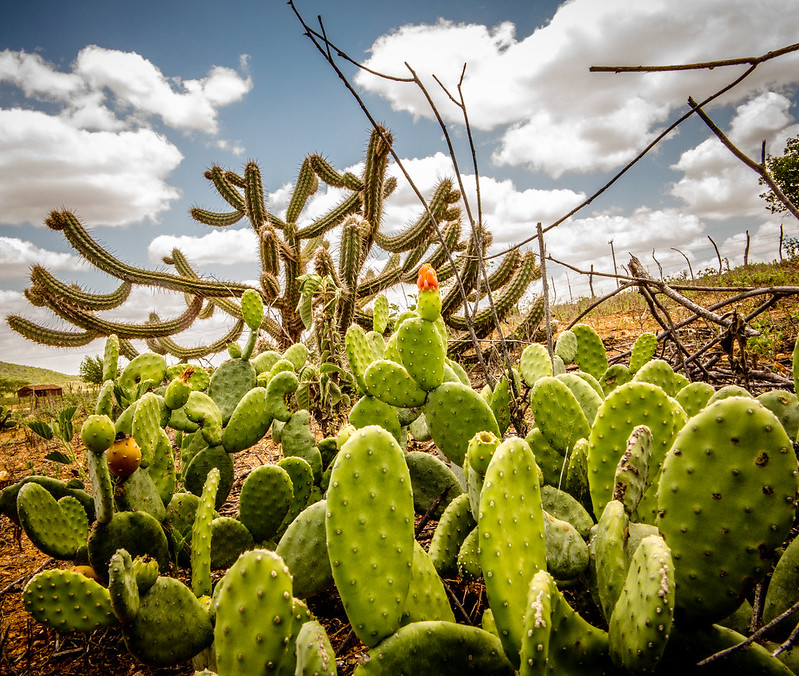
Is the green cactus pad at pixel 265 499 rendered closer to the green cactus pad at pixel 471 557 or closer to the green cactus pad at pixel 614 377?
the green cactus pad at pixel 471 557

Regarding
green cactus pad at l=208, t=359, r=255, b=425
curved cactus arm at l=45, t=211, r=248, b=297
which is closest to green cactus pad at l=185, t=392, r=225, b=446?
green cactus pad at l=208, t=359, r=255, b=425

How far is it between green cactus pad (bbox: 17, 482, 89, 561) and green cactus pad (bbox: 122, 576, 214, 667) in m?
0.53

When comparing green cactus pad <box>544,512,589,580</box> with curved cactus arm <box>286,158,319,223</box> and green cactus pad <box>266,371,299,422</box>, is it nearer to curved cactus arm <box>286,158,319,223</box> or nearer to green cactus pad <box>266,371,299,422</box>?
green cactus pad <box>266,371,299,422</box>

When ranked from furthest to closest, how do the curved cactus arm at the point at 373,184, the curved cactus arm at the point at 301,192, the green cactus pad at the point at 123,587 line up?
the curved cactus arm at the point at 301,192
the curved cactus arm at the point at 373,184
the green cactus pad at the point at 123,587

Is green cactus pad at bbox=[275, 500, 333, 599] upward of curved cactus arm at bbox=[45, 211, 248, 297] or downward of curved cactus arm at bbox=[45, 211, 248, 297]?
downward

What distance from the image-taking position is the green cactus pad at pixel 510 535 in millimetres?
778

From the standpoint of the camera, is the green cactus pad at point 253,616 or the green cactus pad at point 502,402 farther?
the green cactus pad at point 502,402

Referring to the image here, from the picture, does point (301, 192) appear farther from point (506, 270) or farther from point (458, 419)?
point (458, 419)

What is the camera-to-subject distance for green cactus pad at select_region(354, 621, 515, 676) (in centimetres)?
76

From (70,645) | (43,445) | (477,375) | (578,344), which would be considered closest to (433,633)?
(70,645)

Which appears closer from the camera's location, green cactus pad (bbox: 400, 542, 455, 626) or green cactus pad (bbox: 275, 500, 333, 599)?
green cactus pad (bbox: 400, 542, 455, 626)

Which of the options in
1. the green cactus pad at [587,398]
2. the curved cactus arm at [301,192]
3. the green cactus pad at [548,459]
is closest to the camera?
the green cactus pad at [548,459]

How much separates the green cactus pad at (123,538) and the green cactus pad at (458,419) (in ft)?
2.91

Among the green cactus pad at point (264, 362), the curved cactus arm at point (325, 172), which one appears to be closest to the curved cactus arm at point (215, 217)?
the curved cactus arm at point (325, 172)
